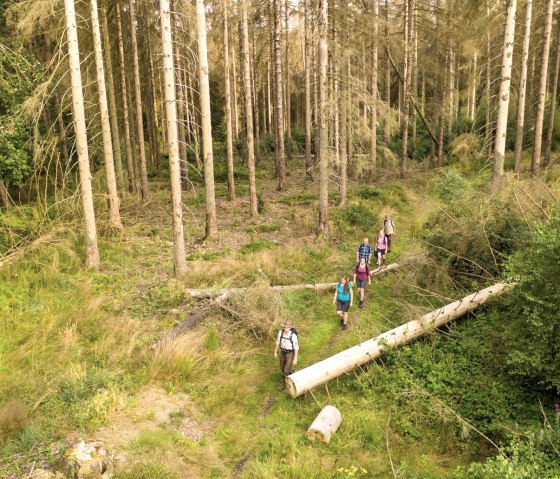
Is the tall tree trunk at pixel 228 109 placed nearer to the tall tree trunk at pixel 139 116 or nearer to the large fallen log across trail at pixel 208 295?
the tall tree trunk at pixel 139 116

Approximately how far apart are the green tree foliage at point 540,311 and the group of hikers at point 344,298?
3900mm

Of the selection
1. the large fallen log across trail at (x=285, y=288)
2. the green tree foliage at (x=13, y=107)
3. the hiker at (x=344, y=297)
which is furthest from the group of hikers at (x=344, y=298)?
the green tree foliage at (x=13, y=107)

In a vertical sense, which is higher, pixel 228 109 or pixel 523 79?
pixel 523 79

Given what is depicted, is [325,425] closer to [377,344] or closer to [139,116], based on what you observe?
[377,344]

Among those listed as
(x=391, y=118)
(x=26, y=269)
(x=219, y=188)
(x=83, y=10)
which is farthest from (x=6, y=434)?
(x=219, y=188)

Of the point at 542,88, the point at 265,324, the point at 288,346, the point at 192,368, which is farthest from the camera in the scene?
the point at 542,88

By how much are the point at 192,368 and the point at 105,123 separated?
385 inches

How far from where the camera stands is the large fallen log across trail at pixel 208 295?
947cm

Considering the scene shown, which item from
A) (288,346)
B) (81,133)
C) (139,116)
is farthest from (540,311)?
(139,116)

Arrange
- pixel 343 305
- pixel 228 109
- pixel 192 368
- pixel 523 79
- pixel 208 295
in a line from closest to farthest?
1. pixel 192 368
2. pixel 343 305
3. pixel 208 295
4. pixel 523 79
5. pixel 228 109

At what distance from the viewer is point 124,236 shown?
1562cm

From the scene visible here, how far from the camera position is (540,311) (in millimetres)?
7168

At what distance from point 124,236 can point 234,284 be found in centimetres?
590

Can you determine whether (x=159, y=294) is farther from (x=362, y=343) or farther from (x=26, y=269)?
(x=362, y=343)
